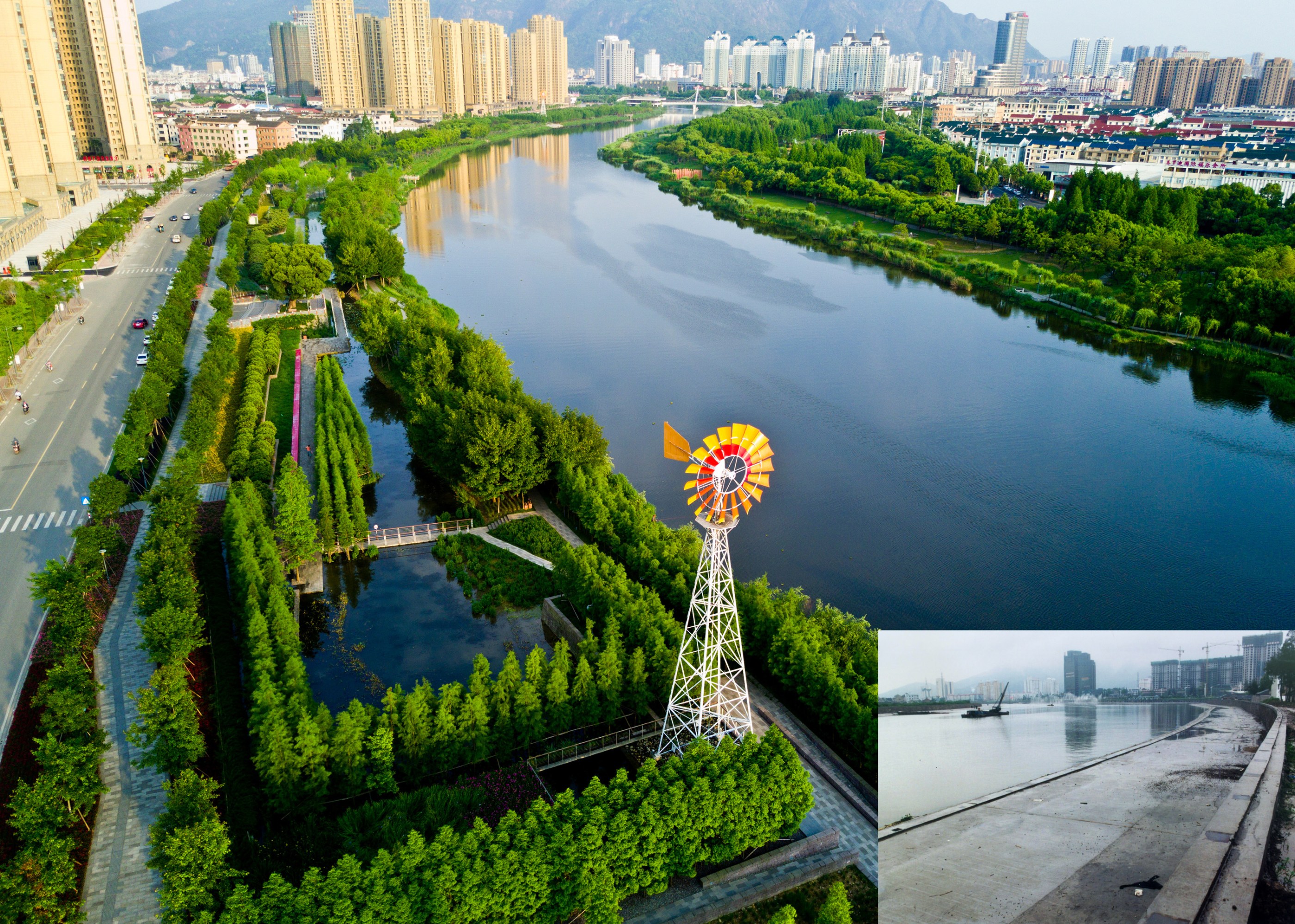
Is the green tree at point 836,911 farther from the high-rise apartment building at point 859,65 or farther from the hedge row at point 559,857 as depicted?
the high-rise apartment building at point 859,65

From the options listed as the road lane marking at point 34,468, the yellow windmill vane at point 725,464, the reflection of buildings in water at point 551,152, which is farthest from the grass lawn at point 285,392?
the reflection of buildings in water at point 551,152

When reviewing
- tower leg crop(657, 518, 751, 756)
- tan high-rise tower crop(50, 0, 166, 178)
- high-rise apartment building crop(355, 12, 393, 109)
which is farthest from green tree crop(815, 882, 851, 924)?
high-rise apartment building crop(355, 12, 393, 109)

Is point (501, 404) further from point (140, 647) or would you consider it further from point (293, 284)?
point (293, 284)

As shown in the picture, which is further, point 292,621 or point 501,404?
point 501,404

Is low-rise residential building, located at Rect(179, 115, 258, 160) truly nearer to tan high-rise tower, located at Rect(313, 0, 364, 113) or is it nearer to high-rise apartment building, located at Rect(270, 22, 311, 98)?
tan high-rise tower, located at Rect(313, 0, 364, 113)

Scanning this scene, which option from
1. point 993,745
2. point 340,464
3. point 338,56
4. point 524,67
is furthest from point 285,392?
point 524,67

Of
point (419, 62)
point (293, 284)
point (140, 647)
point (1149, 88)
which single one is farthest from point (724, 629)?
point (1149, 88)
